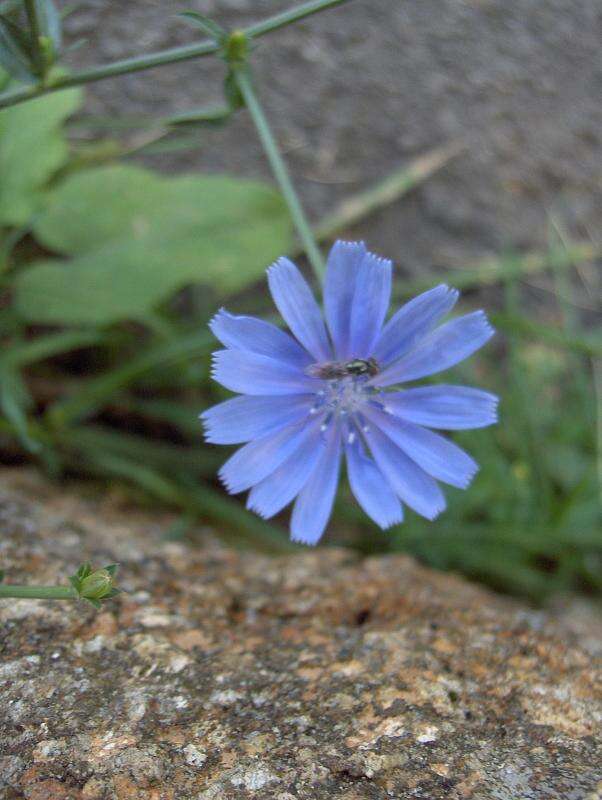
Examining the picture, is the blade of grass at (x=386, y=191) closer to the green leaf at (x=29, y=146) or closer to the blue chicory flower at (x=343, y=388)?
the green leaf at (x=29, y=146)

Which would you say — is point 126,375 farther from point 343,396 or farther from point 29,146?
point 343,396

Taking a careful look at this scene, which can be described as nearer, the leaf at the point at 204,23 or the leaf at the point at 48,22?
the leaf at the point at 204,23

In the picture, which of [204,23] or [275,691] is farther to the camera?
[204,23]

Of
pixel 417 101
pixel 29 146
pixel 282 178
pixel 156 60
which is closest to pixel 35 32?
pixel 156 60

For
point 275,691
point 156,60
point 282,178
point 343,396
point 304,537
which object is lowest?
point 275,691

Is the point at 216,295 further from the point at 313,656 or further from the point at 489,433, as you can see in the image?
the point at 313,656

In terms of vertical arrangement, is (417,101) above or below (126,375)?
above

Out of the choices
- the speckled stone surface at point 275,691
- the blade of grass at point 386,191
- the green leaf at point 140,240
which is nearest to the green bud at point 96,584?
the speckled stone surface at point 275,691
